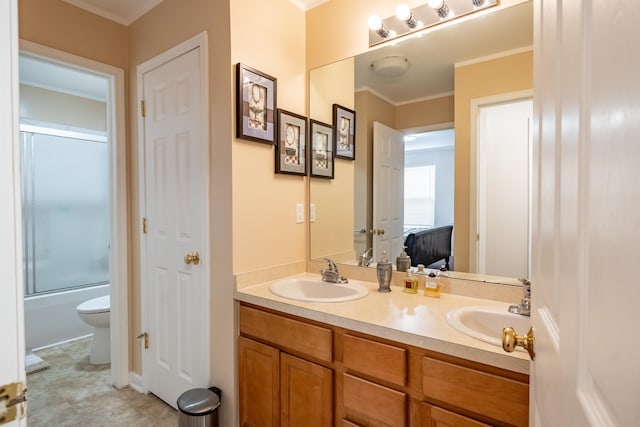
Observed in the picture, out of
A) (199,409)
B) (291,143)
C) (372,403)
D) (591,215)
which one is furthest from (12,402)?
(291,143)

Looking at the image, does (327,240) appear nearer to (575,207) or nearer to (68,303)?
(575,207)

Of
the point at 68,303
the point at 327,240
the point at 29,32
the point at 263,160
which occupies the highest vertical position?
the point at 29,32

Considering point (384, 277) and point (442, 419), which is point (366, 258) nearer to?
point (384, 277)

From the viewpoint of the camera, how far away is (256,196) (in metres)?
1.84

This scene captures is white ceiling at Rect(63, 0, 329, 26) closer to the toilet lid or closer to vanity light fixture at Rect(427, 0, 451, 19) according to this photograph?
vanity light fixture at Rect(427, 0, 451, 19)

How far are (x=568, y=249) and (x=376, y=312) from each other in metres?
0.98

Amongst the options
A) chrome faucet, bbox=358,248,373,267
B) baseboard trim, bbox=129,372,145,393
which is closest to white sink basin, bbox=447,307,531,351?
chrome faucet, bbox=358,248,373,267

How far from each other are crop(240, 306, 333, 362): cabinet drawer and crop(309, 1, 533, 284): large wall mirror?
2.05 feet

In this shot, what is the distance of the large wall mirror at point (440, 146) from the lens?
151 centimetres

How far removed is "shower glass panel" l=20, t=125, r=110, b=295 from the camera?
10.4 ft

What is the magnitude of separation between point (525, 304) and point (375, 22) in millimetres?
1567

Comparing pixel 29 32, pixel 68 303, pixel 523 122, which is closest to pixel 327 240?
pixel 523 122

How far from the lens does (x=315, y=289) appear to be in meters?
1.91

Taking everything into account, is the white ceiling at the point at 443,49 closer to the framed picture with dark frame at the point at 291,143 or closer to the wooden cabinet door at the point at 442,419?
the framed picture with dark frame at the point at 291,143
